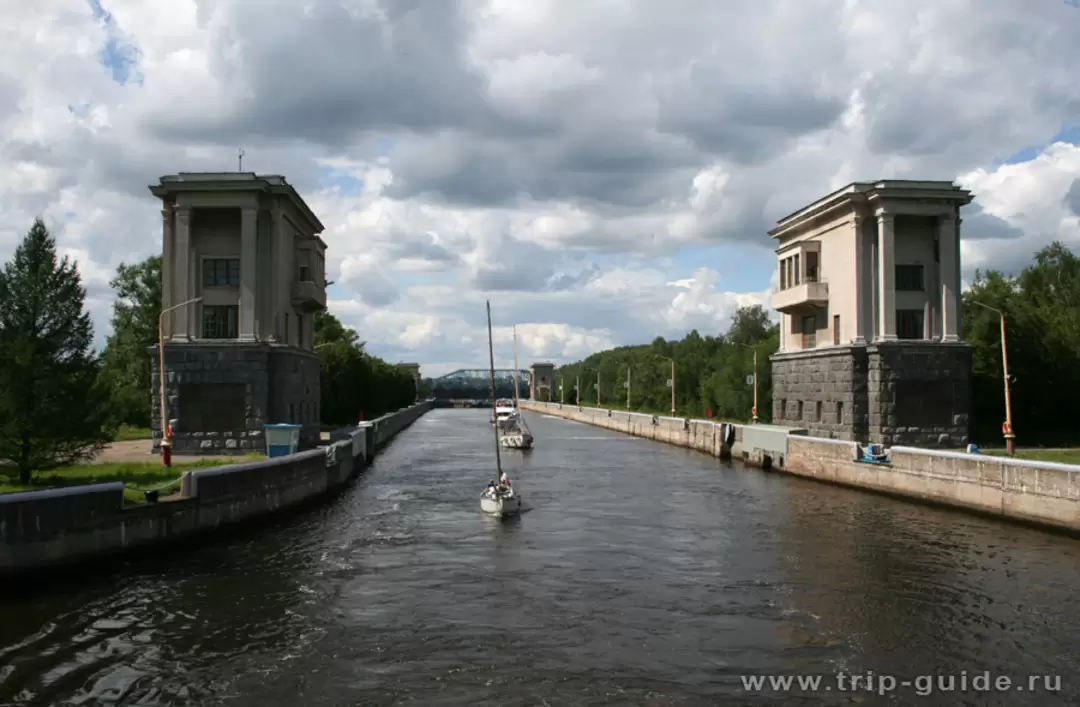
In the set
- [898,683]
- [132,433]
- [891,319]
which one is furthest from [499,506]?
[132,433]

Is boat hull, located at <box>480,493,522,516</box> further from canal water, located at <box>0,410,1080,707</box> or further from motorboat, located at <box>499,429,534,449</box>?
motorboat, located at <box>499,429,534,449</box>

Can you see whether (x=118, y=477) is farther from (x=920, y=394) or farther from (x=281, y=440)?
(x=920, y=394)

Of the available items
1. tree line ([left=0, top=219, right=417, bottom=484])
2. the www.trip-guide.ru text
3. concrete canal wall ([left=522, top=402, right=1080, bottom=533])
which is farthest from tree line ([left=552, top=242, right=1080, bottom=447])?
tree line ([left=0, top=219, right=417, bottom=484])

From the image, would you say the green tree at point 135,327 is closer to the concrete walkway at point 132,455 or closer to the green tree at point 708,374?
the concrete walkway at point 132,455

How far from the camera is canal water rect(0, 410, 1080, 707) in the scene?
1560 cm

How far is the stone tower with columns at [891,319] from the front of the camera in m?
48.4

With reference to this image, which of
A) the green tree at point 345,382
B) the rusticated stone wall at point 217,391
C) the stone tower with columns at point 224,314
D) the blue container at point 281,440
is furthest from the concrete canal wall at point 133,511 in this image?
the green tree at point 345,382

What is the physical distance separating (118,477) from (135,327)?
55740mm

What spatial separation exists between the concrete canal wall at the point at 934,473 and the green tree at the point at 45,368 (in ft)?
97.5

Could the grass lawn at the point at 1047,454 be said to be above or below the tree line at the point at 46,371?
below

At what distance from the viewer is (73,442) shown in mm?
29203

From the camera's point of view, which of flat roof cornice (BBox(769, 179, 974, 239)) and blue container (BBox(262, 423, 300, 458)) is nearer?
blue container (BBox(262, 423, 300, 458))

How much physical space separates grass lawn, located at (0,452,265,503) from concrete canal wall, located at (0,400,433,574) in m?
0.94

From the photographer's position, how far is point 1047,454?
136 feet
